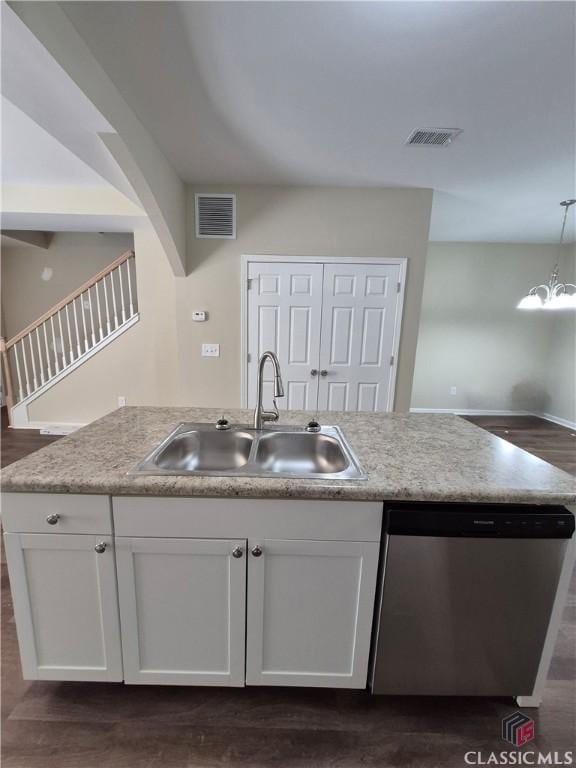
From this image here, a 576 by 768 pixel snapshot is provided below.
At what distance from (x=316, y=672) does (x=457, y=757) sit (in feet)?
1.74

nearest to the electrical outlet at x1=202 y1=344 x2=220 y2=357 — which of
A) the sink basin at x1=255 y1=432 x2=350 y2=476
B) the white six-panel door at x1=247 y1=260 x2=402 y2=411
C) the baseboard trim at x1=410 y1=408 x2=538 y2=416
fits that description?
the white six-panel door at x1=247 y1=260 x2=402 y2=411

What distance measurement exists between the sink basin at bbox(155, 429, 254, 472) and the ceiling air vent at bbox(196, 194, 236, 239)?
228 cm

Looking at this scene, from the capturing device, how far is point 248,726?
1169 millimetres

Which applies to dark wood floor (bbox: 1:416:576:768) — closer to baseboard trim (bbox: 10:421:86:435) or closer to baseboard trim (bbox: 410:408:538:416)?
baseboard trim (bbox: 10:421:86:435)

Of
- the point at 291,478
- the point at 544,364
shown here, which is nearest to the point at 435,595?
the point at 291,478

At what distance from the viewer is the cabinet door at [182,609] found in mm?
1089

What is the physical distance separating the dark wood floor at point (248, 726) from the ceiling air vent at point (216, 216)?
316 centimetres

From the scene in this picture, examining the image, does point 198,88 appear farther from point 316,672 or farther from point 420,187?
point 316,672

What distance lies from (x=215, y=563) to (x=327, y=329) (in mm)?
2528

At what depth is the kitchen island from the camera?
1.04 m

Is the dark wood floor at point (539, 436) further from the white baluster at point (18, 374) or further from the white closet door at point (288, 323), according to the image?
the white baluster at point (18, 374)

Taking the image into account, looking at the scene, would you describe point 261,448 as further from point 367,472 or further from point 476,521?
point 476,521

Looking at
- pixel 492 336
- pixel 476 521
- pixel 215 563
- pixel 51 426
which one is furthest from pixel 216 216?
pixel 492 336

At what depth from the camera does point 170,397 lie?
4.07 metres
